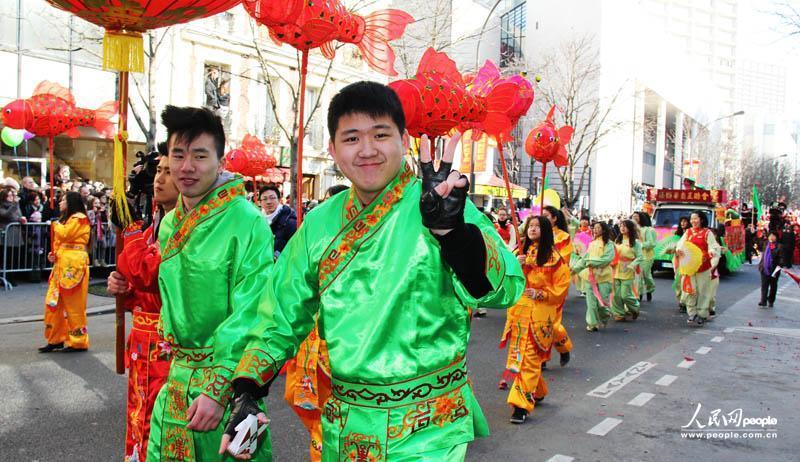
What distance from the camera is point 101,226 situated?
1313cm

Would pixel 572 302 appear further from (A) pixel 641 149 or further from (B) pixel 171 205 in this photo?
(A) pixel 641 149

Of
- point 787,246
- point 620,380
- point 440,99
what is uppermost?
point 440,99

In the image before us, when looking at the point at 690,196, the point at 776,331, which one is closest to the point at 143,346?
the point at 776,331

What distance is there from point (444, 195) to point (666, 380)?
6194mm

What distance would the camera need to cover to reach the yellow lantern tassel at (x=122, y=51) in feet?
11.1

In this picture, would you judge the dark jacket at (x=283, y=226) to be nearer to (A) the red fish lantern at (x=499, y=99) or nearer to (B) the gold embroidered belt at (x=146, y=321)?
(A) the red fish lantern at (x=499, y=99)

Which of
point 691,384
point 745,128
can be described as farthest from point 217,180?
point 745,128

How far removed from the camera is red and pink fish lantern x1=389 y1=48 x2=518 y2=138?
6.43 meters

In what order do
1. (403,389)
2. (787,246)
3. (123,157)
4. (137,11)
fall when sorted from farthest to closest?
1. (787,246)
2. (123,157)
3. (137,11)
4. (403,389)

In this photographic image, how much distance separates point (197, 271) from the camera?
2998mm

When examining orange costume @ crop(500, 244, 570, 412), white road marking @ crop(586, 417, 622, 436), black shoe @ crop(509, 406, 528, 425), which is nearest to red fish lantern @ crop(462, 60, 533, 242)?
orange costume @ crop(500, 244, 570, 412)

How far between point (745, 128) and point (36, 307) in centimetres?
11152

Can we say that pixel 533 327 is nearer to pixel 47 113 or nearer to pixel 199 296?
pixel 199 296

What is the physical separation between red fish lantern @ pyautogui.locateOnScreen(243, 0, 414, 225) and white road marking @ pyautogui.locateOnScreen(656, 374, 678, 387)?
4.15m
